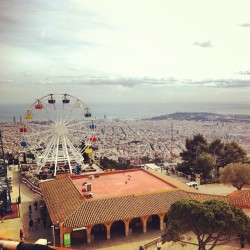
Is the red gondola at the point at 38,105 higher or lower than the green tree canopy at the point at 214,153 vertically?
higher

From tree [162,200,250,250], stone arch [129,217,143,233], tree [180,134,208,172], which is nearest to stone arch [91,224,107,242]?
stone arch [129,217,143,233]

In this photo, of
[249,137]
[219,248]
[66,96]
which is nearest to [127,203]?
[219,248]

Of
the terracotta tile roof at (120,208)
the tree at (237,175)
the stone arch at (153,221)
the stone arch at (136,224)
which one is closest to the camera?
the terracotta tile roof at (120,208)

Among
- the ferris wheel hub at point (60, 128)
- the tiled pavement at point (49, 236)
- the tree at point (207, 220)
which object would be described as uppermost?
the ferris wheel hub at point (60, 128)

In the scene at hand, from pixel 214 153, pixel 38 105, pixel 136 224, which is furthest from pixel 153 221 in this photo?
pixel 214 153

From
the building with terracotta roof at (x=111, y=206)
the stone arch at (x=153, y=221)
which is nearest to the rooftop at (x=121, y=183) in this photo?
the building with terracotta roof at (x=111, y=206)

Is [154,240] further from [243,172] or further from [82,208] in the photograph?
[243,172]

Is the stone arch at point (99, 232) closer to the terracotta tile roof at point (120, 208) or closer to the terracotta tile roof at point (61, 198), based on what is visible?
the terracotta tile roof at point (120, 208)
